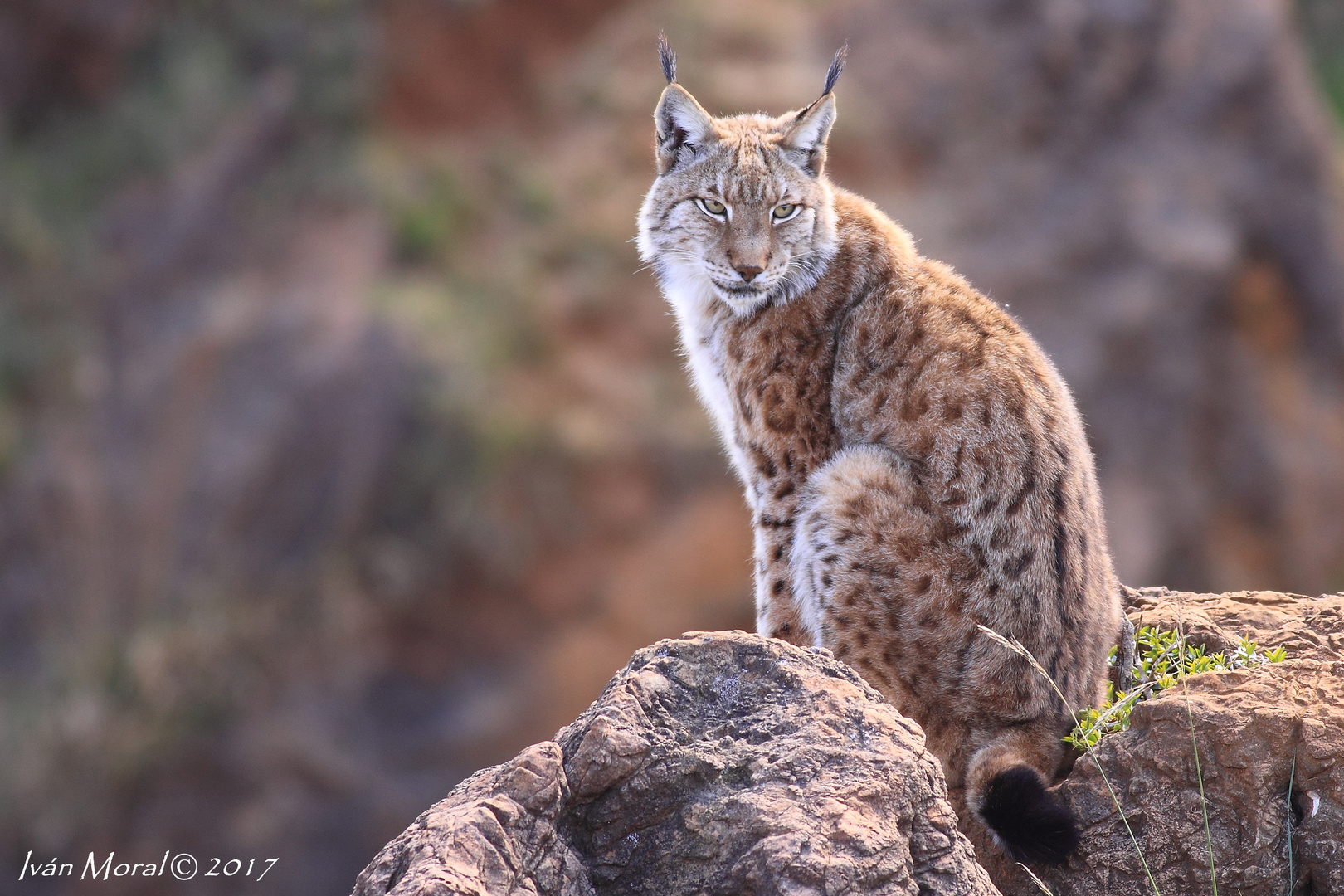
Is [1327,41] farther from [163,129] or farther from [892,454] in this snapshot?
[892,454]

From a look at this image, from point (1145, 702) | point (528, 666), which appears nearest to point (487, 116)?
point (528, 666)

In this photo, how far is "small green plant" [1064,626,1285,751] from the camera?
4.41 meters

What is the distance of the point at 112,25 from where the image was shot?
1709 cm

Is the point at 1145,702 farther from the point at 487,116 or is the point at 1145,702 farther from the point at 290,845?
the point at 487,116

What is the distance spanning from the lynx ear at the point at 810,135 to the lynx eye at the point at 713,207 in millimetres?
384

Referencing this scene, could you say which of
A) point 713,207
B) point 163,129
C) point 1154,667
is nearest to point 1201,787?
point 1154,667

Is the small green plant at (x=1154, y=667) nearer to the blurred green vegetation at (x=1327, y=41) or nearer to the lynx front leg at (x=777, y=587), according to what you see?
the lynx front leg at (x=777, y=587)

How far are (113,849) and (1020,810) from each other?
1135 cm

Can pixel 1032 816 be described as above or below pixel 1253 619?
below

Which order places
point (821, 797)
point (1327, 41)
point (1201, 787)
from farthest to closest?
point (1327, 41)
point (1201, 787)
point (821, 797)

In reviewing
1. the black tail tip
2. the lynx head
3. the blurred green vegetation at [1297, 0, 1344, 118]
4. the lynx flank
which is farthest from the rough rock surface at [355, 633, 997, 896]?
the blurred green vegetation at [1297, 0, 1344, 118]

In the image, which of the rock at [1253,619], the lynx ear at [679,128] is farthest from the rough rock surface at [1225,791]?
the lynx ear at [679,128]

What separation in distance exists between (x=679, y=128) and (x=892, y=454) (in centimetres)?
193

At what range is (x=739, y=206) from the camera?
5.68m
